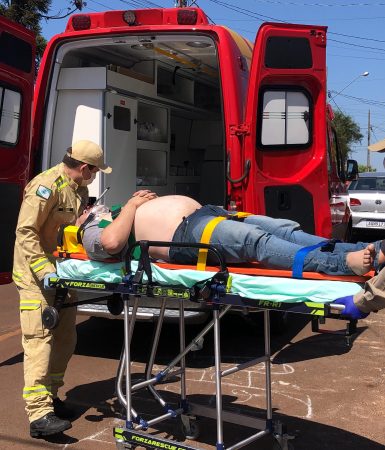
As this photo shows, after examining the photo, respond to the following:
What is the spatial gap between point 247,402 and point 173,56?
398 cm

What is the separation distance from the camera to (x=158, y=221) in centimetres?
353

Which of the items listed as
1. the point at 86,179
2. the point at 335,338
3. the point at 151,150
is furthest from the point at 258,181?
the point at 151,150

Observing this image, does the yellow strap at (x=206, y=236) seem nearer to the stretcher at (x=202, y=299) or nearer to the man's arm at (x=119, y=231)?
the stretcher at (x=202, y=299)

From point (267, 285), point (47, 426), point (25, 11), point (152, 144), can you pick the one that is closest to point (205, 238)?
point (267, 285)

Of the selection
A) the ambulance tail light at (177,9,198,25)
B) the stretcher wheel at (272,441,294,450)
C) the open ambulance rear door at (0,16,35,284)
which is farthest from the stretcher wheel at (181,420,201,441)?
the ambulance tail light at (177,9,198,25)

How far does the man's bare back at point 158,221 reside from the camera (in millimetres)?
3510

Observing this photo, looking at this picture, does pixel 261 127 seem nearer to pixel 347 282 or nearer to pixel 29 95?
pixel 29 95

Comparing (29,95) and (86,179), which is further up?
(29,95)

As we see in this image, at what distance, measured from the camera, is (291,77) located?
16.8 ft

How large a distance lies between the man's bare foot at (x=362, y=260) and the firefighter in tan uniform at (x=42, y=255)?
1.84 meters

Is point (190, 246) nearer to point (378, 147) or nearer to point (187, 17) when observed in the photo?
point (378, 147)

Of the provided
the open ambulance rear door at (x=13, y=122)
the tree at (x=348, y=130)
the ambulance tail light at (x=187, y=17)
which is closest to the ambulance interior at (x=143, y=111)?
the ambulance tail light at (x=187, y=17)

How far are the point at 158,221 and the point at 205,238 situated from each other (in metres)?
0.35

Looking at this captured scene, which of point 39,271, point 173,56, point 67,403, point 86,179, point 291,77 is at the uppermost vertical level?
point 173,56
